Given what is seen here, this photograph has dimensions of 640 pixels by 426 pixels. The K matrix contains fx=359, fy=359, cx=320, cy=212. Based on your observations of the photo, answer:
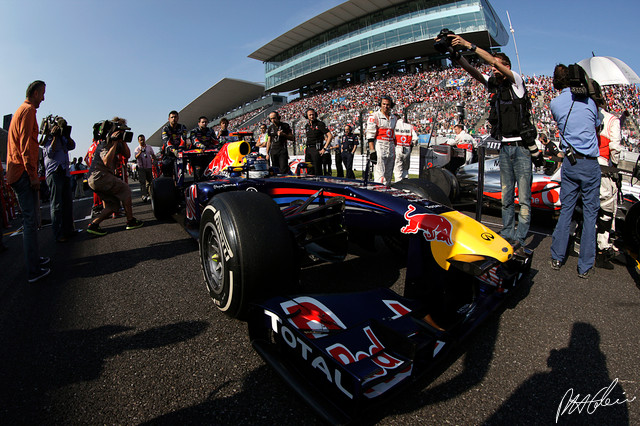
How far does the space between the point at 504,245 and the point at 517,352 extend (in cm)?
59

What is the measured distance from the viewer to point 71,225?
5.01 meters

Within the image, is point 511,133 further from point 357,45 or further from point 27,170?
point 357,45

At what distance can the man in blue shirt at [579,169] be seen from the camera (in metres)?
3.06

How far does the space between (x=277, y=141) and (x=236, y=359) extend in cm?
587

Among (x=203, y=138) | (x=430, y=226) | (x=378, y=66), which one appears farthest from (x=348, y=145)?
(x=378, y=66)

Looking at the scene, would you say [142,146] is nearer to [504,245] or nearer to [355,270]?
[355,270]

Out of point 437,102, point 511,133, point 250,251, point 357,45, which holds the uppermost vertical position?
point 357,45

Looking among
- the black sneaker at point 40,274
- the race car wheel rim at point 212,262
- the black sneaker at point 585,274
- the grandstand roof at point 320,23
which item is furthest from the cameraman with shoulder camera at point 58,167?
the grandstand roof at point 320,23

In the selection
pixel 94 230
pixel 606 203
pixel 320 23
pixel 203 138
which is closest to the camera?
pixel 606 203

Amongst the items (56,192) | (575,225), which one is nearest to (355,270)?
(575,225)

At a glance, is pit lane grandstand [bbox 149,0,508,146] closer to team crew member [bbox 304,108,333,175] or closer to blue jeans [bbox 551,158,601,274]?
team crew member [bbox 304,108,333,175]

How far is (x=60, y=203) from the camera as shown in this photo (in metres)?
4.72

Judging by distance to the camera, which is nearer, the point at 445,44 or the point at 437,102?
the point at 445,44

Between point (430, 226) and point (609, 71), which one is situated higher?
point (609, 71)
